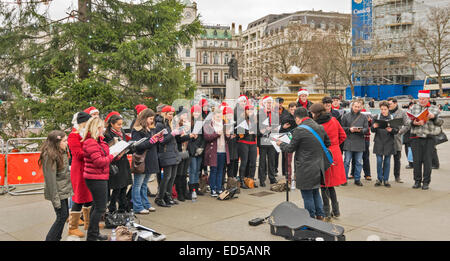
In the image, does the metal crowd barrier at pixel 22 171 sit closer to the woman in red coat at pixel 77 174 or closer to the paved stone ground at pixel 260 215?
the paved stone ground at pixel 260 215

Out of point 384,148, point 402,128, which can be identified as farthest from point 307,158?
point 402,128

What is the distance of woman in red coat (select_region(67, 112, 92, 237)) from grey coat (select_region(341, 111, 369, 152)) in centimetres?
622

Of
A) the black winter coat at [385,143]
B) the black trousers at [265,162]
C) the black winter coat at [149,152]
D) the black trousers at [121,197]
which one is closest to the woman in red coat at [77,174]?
the black trousers at [121,197]

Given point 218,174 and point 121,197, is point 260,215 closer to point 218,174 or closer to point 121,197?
point 218,174

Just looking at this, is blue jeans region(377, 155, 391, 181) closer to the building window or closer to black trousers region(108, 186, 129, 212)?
black trousers region(108, 186, 129, 212)

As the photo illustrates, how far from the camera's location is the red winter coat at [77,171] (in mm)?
5586

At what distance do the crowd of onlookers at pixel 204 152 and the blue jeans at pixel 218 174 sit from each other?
0.02 m

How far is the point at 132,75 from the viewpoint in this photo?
11.6 metres

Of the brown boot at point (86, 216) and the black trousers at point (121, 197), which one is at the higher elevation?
the black trousers at point (121, 197)

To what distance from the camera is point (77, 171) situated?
5695 millimetres

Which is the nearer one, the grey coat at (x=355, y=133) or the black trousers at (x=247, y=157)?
the black trousers at (x=247, y=157)

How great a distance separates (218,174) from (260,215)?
1937 mm

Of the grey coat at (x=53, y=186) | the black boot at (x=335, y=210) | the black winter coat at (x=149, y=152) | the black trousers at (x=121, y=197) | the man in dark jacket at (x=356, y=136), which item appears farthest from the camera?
the man in dark jacket at (x=356, y=136)

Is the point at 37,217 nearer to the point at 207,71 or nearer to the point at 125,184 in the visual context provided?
the point at 125,184
